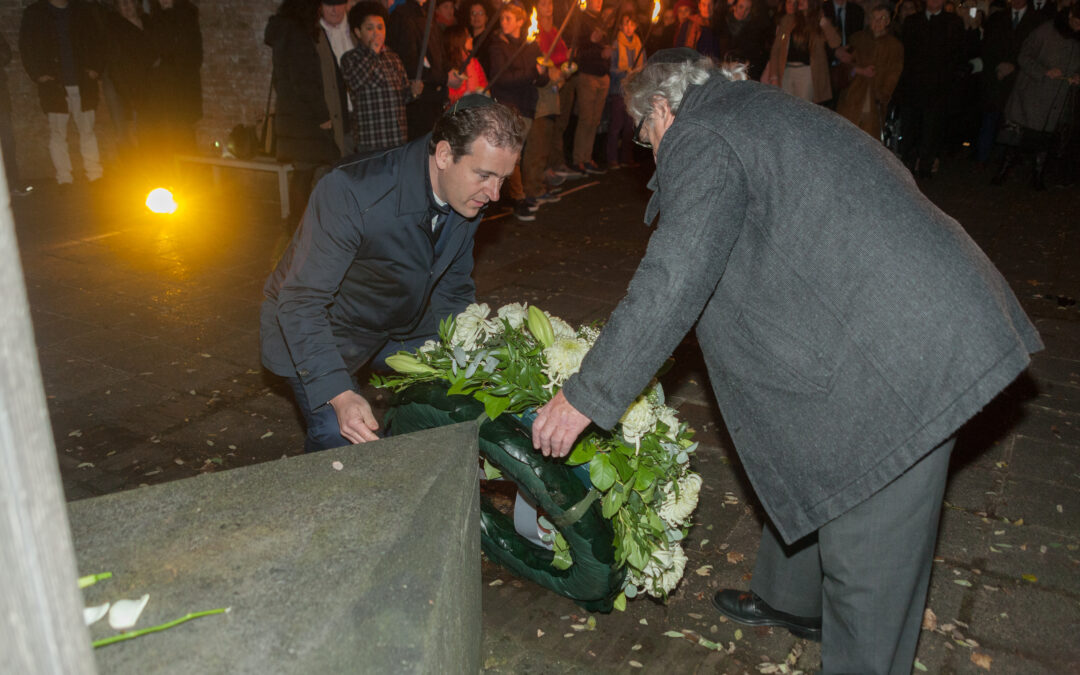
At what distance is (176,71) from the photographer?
1003 centimetres

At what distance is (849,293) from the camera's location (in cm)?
221

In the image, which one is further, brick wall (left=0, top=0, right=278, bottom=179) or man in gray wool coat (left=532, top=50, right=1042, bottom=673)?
brick wall (left=0, top=0, right=278, bottom=179)

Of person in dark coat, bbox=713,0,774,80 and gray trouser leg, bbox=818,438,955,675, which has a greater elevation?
person in dark coat, bbox=713,0,774,80

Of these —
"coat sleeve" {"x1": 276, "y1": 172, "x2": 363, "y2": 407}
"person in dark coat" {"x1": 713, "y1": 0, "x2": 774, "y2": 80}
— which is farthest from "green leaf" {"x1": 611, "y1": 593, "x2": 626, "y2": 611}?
"person in dark coat" {"x1": 713, "y1": 0, "x2": 774, "y2": 80}

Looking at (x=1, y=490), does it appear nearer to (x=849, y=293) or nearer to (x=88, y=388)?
(x=849, y=293)

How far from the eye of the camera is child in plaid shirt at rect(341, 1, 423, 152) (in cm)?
720

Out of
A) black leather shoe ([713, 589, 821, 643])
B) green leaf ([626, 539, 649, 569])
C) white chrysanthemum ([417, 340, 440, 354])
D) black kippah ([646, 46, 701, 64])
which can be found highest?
black kippah ([646, 46, 701, 64])

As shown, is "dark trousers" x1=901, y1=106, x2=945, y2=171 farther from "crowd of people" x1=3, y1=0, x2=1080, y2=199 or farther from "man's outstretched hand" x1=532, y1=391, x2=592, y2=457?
"man's outstretched hand" x1=532, y1=391, x2=592, y2=457

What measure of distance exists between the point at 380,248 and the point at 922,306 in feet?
6.35

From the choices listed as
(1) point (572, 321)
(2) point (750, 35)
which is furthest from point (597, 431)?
(2) point (750, 35)

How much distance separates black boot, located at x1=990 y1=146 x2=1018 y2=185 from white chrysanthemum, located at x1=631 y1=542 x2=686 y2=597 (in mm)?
10515

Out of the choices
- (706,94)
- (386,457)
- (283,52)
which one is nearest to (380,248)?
(386,457)

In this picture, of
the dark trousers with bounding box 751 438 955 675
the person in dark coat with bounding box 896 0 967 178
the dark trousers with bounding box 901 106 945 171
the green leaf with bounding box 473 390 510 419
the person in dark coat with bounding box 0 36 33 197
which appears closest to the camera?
the dark trousers with bounding box 751 438 955 675

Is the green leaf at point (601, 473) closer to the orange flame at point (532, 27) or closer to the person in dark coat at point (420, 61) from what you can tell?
the person in dark coat at point (420, 61)
